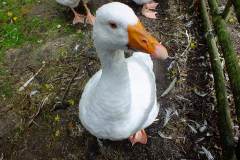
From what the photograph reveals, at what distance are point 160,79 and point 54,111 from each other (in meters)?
1.27

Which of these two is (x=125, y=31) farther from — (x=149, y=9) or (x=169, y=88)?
(x=149, y=9)

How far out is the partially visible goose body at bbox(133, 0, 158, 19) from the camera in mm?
5262

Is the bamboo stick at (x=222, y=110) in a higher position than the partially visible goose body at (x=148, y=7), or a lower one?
higher

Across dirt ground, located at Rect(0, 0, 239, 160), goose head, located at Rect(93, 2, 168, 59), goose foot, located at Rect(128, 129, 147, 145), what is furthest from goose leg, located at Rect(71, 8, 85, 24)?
goose head, located at Rect(93, 2, 168, 59)

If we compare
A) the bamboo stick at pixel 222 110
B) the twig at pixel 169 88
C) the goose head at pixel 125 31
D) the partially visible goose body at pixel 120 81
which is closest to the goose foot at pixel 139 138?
the partially visible goose body at pixel 120 81

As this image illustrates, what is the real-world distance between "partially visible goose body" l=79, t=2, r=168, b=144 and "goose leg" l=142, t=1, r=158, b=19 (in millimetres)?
1424

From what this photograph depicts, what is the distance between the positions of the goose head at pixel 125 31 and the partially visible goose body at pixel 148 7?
2.45 meters

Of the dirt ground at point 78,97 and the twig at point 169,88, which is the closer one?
the dirt ground at point 78,97

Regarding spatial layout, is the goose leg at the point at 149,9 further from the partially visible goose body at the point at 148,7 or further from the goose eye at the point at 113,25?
the goose eye at the point at 113,25

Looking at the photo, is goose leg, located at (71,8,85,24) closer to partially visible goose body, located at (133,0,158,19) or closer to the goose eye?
partially visible goose body, located at (133,0,158,19)

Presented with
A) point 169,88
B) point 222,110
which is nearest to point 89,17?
point 169,88

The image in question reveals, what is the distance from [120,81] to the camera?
10.8ft

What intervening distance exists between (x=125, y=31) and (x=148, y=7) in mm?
2645

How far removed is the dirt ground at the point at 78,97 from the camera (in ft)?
13.4
